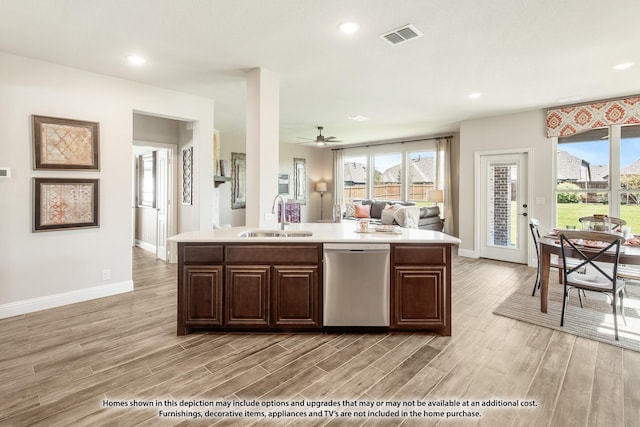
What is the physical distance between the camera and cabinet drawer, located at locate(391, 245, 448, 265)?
279 centimetres

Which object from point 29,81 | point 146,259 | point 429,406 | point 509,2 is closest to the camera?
point 429,406

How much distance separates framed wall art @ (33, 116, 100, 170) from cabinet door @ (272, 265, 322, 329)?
8.92 ft

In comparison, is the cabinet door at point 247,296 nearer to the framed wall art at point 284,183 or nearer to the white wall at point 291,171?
the white wall at point 291,171

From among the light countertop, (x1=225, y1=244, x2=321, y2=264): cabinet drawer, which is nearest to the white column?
the light countertop

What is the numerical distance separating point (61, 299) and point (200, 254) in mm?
2087

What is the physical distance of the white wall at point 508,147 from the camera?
5.24 m

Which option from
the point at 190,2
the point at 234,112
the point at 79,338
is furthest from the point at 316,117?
the point at 79,338

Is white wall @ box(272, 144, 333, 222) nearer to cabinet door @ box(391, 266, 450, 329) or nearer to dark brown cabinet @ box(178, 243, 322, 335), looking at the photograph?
dark brown cabinet @ box(178, 243, 322, 335)

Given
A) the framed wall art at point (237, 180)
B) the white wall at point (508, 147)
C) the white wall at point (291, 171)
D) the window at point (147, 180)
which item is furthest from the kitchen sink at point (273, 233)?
the framed wall art at point (237, 180)

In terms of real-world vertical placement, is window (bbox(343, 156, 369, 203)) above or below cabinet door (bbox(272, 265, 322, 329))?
above

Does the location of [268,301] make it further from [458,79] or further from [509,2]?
[458,79]

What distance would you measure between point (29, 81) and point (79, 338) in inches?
107

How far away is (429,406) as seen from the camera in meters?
1.91

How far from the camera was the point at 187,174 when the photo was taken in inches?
209
